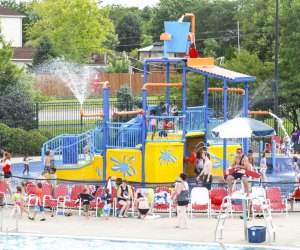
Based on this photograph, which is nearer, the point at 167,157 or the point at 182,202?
the point at 182,202

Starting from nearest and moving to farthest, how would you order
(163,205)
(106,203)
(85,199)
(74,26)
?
(106,203) → (85,199) → (163,205) → (74,26)

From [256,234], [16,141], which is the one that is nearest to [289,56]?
[16,141]

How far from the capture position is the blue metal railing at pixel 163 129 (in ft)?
103

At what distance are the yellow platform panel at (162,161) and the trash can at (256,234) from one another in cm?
875

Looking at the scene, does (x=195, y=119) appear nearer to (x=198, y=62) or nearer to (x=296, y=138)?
(x=198, y=62)

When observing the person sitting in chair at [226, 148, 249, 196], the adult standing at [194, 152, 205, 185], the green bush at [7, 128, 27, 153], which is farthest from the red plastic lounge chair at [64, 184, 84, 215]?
the green bush at [7, 128, 27, 153]

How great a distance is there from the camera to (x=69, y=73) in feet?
246

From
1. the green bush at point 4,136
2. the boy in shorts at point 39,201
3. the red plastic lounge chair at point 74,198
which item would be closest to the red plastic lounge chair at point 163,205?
the red plastic lounge chair at point 74,198

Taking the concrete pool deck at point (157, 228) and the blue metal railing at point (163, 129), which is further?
the blue metal railing at point (163, 129)

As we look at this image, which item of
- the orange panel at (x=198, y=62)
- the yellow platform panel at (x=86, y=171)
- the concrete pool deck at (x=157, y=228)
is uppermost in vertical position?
the orange panel at (x=198, y=62)

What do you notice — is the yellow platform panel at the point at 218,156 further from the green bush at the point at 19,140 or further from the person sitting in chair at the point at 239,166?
the green bush at the point at 19,140

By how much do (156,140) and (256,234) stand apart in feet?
29.9

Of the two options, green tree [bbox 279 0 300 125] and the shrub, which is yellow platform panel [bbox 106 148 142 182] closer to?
the shrub

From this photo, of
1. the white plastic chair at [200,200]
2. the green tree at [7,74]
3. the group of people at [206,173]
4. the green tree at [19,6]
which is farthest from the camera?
the green tree at [19,6]
